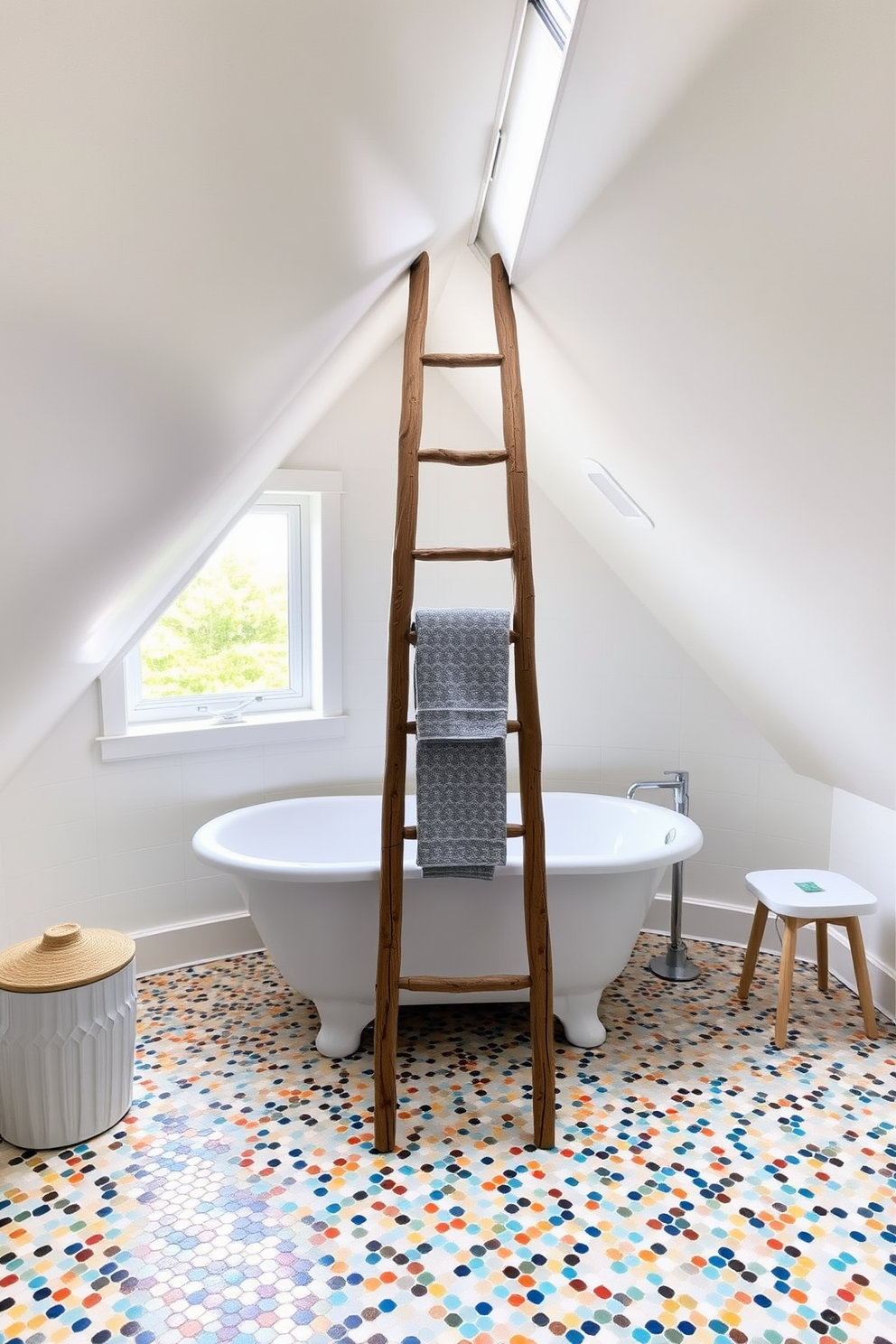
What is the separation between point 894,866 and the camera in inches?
132

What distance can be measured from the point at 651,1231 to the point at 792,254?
7.09ft

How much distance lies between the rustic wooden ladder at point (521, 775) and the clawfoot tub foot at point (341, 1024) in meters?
0.46

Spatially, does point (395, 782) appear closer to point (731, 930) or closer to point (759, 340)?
point (759, 340)

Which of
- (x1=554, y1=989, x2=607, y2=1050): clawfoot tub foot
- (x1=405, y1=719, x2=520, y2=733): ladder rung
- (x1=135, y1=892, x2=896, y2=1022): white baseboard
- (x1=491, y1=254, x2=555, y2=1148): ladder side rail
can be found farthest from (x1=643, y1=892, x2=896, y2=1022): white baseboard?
(x1=405, y1=719, x2=520, y2=733): ladder rung

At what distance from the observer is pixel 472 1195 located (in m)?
2.39

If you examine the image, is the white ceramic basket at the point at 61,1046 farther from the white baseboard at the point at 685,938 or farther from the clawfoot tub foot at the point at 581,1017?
the clawfoot tub foot at the point at 581,1017

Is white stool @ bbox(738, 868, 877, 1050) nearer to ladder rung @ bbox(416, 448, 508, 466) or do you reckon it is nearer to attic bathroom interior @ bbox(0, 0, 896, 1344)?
attic bathroom interior @ bbox(0, 0, 896, 1344)

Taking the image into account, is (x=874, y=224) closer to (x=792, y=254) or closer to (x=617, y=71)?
(x=792, y=254)

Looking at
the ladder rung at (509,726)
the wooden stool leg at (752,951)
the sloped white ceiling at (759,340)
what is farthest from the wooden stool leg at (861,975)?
the ladder rung at (509,726)

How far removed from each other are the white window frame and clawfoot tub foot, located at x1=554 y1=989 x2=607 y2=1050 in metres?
1.50

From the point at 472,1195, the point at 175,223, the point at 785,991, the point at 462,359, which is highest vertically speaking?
the point at 462,359

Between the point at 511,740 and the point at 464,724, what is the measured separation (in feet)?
5.25

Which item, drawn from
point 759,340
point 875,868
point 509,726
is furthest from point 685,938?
point 759,340

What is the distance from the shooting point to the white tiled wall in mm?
3691
